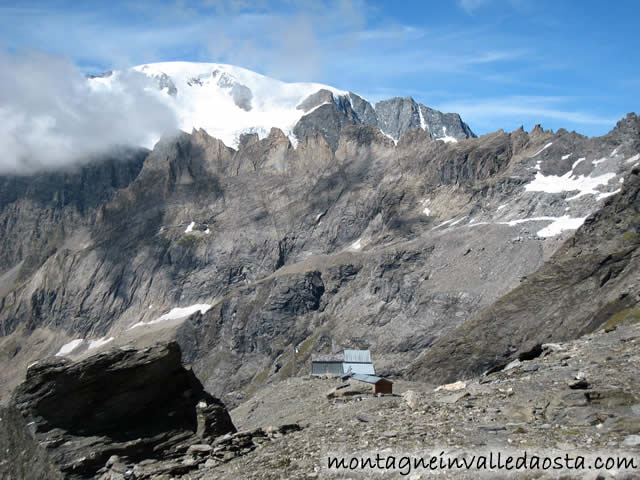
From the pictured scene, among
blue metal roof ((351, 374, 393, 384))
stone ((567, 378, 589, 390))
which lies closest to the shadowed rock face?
blue metal roof ((351, 374, 393, 384))

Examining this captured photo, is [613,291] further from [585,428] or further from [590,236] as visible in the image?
[585,428]

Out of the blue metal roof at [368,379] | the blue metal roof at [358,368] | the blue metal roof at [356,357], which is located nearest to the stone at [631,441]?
the blue metal roof at [368,379]

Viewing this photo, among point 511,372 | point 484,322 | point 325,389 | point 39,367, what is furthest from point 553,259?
point 39,367

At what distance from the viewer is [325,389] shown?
170ft

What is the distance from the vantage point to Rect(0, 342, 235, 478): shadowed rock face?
2962cm

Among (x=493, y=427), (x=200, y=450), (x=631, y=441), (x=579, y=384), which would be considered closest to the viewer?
(x=631, y=441)

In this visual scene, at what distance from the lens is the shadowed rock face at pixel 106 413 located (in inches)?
1166

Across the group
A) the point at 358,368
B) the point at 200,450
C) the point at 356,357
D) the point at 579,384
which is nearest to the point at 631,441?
the point at 579,384

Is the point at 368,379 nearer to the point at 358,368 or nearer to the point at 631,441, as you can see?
the point at 358,368

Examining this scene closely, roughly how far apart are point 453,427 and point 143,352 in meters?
17.4

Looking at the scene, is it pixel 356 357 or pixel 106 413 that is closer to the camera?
pixel 106 413

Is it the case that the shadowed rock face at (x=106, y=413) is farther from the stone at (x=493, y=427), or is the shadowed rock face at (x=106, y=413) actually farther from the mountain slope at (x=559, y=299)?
the mountain slope at (x=559, y=299)

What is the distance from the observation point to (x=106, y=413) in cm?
3148

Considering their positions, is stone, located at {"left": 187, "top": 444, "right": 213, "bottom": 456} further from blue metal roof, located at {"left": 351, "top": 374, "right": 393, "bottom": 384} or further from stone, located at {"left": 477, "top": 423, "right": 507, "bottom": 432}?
blue metal roof, located at {"left": 351, "top": 374, "right": 393, "bottom": 384}
